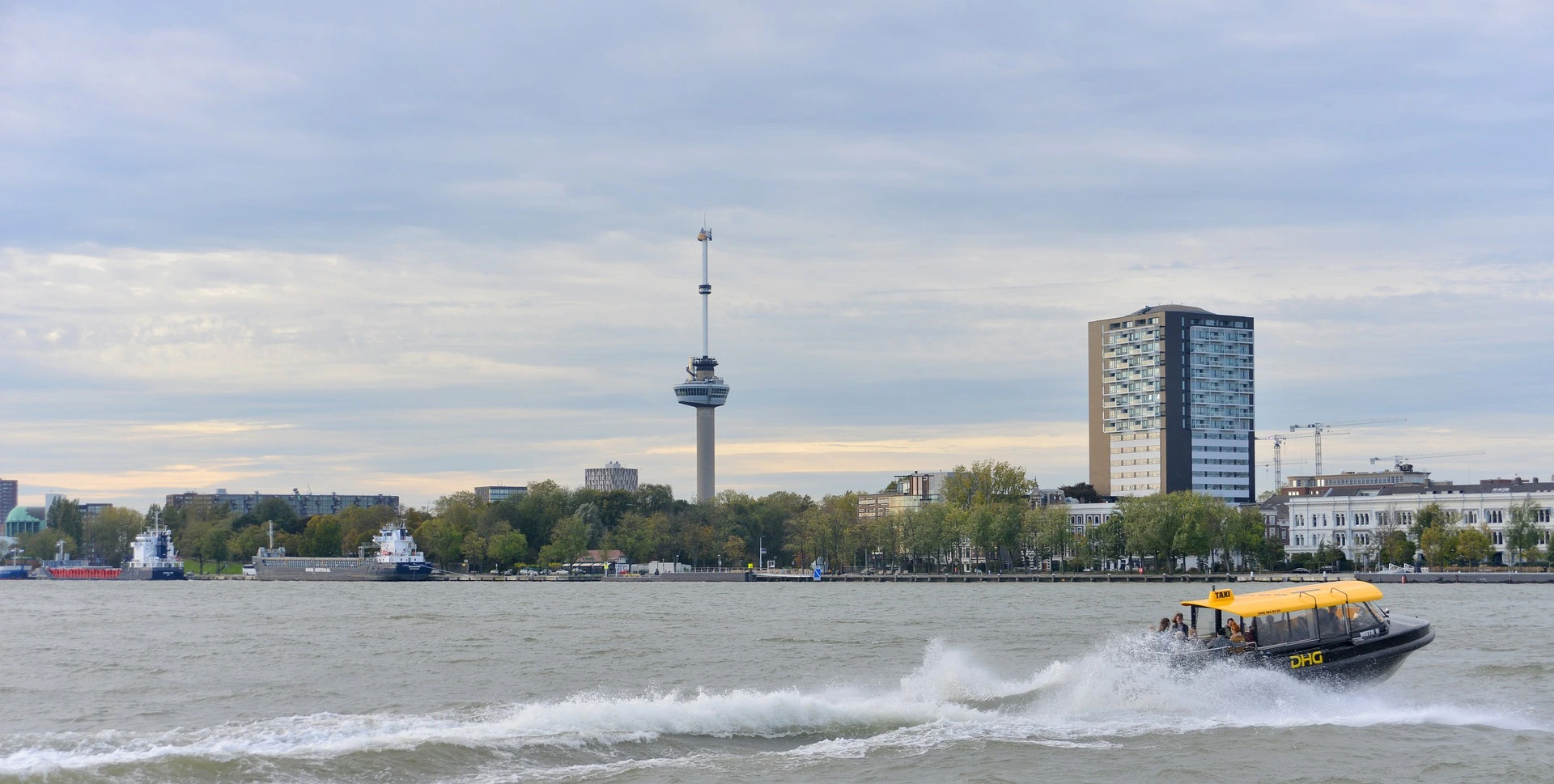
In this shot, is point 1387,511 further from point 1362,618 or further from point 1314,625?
point 1314,625

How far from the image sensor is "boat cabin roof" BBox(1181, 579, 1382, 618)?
33.8 m

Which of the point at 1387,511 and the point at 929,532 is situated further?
the point at 929,532

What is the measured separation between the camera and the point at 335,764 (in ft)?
89.2

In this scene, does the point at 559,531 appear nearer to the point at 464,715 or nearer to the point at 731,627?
the point at 731,627

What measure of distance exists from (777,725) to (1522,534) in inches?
5130

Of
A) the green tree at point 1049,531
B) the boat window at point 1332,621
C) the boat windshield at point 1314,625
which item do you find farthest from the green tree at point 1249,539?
the boat window at point 1332,621

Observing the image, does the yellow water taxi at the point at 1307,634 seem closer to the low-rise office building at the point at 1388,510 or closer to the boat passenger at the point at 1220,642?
the boat passenger at the point at 1220,642

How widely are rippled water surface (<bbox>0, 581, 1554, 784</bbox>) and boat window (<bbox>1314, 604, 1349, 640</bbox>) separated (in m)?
1.53

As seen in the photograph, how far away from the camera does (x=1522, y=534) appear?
5517 inches

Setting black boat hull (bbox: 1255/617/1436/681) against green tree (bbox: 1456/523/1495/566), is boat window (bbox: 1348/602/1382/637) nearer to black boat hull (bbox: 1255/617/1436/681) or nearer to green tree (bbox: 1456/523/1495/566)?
black boat hull (bbox: 1255/617/1436/681)

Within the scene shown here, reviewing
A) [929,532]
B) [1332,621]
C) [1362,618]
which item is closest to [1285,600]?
[1332,621]

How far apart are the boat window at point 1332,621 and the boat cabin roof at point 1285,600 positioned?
137mm

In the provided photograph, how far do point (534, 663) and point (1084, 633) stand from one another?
2390cm

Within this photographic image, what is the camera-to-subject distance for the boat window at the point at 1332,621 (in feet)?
112
